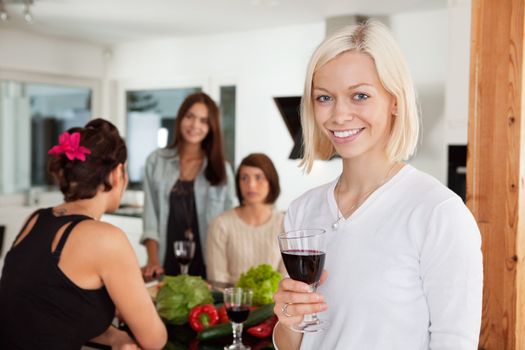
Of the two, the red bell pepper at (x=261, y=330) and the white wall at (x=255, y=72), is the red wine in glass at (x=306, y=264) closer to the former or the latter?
the red bell pepper at (x=261, y=330)

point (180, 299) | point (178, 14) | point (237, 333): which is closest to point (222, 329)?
point (237, 333)

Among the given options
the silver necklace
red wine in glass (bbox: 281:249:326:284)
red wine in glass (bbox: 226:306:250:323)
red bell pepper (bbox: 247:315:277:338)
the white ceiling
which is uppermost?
the white ceiling

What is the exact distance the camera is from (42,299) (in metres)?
1.94

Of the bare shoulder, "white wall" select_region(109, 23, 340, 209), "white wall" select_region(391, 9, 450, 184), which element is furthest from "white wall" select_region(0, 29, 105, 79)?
the bare shoulder

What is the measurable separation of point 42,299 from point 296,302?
102 centimetres

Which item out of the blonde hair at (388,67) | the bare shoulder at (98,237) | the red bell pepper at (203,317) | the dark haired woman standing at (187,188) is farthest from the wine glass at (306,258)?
the dark haired woman standing at (187,188)

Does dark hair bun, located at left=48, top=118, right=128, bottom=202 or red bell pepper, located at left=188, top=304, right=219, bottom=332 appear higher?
dark hair bun, located at left=48, top=118, right=128, bottom=202

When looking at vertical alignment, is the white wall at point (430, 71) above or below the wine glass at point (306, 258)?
above

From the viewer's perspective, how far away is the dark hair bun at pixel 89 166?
208 centimetres

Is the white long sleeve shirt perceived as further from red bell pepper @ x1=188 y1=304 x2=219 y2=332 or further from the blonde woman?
red bell pepper @ x1=188 y1=304 x2=219 y2=332

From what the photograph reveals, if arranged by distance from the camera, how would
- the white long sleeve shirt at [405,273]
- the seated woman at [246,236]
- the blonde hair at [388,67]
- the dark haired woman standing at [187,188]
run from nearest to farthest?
the white long sleeve shirt at [405,273] → the blonde hair at [388,67] → the seated woman at [246,236] → the dark haired woman standing at [187,188]

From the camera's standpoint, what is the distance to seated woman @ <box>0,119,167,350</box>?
194cm

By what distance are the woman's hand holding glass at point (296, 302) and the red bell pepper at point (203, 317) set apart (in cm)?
94

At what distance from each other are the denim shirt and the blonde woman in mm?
2208
